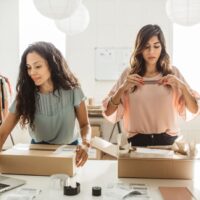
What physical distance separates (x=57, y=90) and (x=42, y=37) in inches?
143

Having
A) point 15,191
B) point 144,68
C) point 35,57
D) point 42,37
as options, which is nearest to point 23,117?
point 35,57

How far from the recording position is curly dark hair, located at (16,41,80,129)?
1839 mm

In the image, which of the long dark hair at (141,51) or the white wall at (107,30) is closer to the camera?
the long dark hair at (141,51)

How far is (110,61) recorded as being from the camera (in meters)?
5.31

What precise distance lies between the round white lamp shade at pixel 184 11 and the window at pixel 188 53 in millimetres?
2951

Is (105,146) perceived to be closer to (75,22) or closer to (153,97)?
(153,97)

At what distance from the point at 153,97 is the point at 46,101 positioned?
25.9 inches

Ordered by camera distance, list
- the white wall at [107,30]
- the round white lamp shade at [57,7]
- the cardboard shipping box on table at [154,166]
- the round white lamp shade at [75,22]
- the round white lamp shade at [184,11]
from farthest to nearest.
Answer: the white wall at [107,30]
the round white lamp shade at [75,22]
the round white lamp shade at [184,11]
the round white lamp shade at [57,7]
the cardboard shipping box on table at [154,166]

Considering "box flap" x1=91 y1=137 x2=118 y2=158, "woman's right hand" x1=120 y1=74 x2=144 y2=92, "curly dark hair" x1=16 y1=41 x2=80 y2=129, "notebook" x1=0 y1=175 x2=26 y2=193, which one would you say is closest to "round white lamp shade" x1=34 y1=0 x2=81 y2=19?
"curly dark hair" x1=16 y1=41 x2=80 y2=129

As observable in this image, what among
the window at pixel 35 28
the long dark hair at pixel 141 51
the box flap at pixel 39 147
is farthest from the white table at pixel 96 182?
the window at pixel 35 28

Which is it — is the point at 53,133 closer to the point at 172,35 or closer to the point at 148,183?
the point at 148,183

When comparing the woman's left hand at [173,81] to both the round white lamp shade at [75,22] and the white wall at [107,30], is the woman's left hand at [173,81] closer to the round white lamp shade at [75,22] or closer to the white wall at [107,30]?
the round white lamp shade at [75,22]

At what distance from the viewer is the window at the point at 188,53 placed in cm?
521

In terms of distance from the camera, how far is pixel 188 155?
1.51 metres
